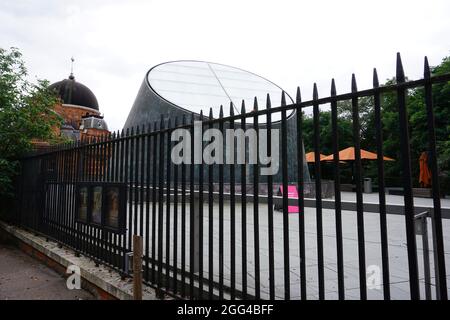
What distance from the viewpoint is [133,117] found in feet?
59.1

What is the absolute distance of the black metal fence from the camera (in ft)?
6.51

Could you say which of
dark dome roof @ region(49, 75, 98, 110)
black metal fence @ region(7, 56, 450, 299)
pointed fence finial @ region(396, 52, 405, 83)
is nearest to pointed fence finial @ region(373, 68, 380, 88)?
black metal fence @ region(7, 56, 450, 299)

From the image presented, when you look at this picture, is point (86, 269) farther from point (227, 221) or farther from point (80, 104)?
point (80, 104)

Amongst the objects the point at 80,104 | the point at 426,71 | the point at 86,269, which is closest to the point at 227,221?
the point at 86,269

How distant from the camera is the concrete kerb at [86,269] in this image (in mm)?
3705

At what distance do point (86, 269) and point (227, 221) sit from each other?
406 centimetres

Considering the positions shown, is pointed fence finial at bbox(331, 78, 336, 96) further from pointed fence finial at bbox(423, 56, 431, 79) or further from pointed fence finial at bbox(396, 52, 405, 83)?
pointed fence finial at bbox(423, 56, 431, 79)

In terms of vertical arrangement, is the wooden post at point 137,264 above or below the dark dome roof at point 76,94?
below

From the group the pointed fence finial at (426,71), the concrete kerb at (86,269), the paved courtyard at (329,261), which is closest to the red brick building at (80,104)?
the concrete kerb at (86,269)

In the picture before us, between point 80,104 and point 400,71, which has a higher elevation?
point 80,104

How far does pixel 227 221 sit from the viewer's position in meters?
8.12

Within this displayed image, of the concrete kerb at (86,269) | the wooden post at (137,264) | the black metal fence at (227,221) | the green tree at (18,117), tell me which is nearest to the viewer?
the black metal fence at (227,221)

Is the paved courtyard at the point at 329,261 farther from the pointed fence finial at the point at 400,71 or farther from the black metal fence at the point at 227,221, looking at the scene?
the pointed fence finial at the point at 400,71

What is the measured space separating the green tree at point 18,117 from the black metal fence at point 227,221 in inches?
20.8
